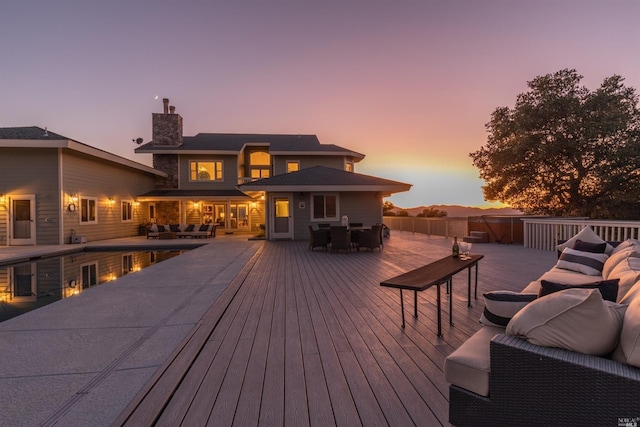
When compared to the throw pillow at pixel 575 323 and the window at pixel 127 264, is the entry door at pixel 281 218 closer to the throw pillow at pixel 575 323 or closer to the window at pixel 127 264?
the window at pixel 127 264

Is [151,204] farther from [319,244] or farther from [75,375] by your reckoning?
[75,375]

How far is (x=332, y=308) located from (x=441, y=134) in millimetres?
18229

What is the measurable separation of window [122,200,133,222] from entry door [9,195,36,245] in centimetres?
396

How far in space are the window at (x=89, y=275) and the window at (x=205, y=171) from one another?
10.5 meters

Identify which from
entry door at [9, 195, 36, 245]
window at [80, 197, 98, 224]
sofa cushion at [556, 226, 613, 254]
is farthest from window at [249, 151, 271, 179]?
sofa cushion at [556, 226, 613, 254]

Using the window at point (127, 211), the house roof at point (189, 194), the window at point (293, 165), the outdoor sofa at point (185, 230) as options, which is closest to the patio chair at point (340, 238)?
the outdoor sofa at point (185, 230)

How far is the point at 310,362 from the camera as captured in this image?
2490mm

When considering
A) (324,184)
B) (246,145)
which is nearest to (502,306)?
(324,184)

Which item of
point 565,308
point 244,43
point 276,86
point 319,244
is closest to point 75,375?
point 565,308

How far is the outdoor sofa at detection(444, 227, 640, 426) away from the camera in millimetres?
1099

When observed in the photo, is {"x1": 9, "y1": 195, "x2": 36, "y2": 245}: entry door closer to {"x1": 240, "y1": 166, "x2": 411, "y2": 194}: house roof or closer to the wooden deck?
{"x1": 240, "y1": 166, "x2": 411, "y2": 194}: house roof

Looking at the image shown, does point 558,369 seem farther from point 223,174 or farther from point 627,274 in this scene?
point 223,174

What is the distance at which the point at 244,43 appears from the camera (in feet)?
42.0

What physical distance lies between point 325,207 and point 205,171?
9271mm
